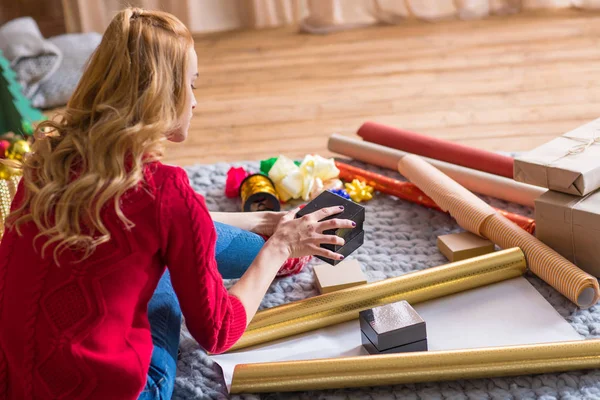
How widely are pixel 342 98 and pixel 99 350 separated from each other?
173 cm

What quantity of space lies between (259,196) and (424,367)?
70 centimetres

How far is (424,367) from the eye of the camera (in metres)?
1.25

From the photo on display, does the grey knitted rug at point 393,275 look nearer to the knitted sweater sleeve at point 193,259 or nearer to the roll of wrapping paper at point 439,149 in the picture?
the roll of wrapping paper at point 439,149

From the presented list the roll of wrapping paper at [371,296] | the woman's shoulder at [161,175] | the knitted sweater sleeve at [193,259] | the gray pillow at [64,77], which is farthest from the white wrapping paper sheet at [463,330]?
the gray pillow at [64,77]

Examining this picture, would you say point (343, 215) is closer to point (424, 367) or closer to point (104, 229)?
point (424, 367)

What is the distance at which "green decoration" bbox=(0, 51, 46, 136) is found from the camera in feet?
7.57

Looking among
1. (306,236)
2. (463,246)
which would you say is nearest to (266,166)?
(463,246)

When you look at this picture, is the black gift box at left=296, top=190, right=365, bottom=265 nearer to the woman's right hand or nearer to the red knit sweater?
the woman's right hand

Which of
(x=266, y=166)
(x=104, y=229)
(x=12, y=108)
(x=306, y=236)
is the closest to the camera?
(x=104, y=229)

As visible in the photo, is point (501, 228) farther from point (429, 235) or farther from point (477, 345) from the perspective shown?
point (477, 345)

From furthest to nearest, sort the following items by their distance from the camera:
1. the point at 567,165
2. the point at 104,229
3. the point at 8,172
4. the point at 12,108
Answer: the point at 12,108, the point at 8,172, the point at 567,165, the point at 104,229

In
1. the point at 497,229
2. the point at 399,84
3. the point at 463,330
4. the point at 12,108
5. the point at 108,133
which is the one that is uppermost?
the point at 108,133

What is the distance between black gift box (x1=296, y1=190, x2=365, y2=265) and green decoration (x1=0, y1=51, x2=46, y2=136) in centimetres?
125

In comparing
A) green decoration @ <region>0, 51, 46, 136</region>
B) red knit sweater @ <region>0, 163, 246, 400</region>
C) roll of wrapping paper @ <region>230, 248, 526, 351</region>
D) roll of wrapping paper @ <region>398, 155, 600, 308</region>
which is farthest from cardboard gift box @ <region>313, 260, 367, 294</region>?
green decoration @ <region>0, 51, 46, 136</region>
